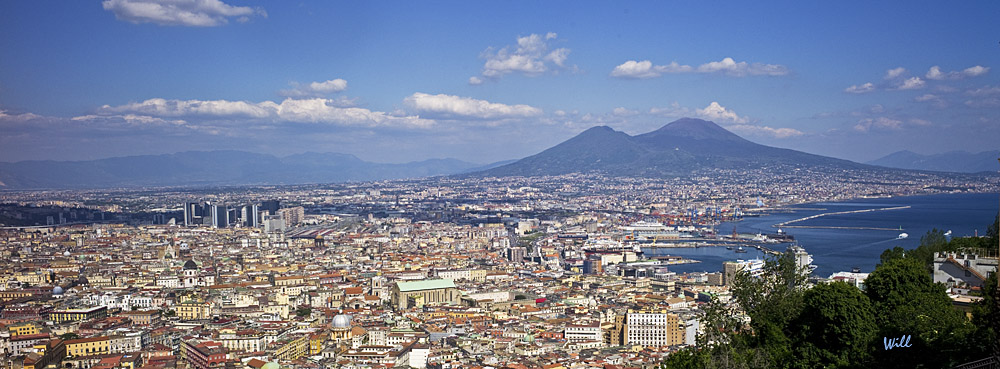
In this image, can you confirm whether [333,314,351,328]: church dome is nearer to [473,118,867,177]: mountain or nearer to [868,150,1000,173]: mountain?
[473,118,867,177]: mountain

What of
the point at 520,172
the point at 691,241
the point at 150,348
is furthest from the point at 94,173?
the point at 150,348

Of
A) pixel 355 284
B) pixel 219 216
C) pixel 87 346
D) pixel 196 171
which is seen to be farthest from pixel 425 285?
pixel 196 171

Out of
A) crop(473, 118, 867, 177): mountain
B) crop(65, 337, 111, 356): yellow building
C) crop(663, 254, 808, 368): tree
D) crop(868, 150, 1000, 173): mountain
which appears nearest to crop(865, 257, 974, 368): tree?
crop(663, 254, 808, 368): tree

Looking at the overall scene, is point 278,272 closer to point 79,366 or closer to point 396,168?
point 79,366

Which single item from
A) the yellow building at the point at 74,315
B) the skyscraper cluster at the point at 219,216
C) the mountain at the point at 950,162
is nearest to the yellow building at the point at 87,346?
the yellow building at the point at 74,315

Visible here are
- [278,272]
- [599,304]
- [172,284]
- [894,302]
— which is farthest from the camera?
[278,272]

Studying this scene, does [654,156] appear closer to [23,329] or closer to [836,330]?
[23,329]

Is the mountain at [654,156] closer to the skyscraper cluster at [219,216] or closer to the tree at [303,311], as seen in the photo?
the skyscraper cluster at [219,216]
